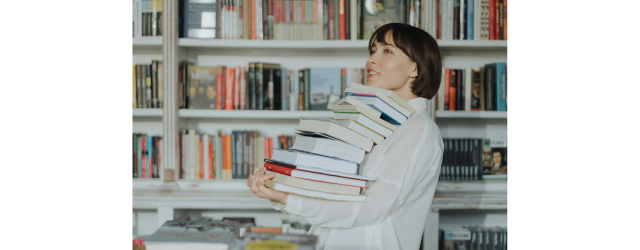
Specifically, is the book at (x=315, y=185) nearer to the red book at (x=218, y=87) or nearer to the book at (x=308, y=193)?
the book at (x=308, y=193)

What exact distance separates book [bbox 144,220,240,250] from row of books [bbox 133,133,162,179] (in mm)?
1425

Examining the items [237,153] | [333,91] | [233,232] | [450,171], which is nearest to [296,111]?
[333,91]

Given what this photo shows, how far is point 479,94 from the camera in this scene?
7.17ft

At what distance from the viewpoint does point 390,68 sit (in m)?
1.20

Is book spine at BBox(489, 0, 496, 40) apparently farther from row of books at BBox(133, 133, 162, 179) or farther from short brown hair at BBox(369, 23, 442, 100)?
row of books at BBox(133, 133, 162, 179)

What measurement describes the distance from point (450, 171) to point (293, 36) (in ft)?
3.65

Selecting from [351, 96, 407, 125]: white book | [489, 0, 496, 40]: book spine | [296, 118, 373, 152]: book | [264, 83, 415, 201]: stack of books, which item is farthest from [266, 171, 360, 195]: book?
[489, 0, 496, 40]: book spine

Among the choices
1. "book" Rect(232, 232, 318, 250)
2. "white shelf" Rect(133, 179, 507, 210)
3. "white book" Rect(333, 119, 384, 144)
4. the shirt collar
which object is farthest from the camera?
"white shelf" Rect(133, 179, 507, 210)

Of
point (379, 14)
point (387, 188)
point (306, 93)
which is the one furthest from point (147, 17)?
point (387, 188)

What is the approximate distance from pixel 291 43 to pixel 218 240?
4.97ft

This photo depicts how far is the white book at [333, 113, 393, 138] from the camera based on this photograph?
1051 mm

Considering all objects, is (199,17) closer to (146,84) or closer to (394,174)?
(146,84)

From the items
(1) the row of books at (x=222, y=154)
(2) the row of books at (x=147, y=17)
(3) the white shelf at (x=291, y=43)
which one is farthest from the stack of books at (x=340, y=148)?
(2) the row of books at (x=147, y=17)

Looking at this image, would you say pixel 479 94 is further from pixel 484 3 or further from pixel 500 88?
pixel 484 3
